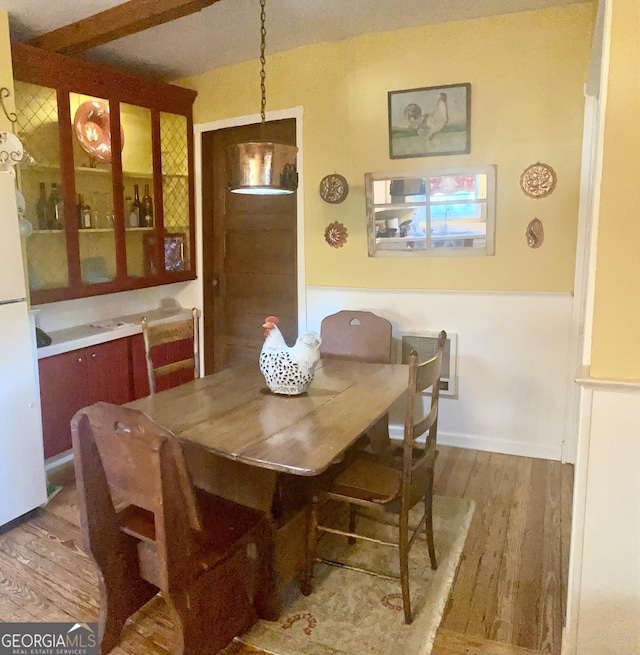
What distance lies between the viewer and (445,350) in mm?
3512

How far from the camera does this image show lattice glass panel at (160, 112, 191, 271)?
3.94 meters

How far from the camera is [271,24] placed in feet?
10.4

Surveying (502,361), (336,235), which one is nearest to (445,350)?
(502,361)

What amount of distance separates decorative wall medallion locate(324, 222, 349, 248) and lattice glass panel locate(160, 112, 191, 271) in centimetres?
112

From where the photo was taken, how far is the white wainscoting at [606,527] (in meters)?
1.68

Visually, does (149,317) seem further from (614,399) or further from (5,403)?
(614,399)

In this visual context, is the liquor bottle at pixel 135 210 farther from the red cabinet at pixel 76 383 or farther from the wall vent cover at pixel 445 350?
the wall vent cover at pixel 445 350

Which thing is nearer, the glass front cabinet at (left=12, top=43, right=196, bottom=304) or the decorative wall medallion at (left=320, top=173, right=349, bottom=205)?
the glass front cabinet at (left=12, top=43, right=196, bottom=304)

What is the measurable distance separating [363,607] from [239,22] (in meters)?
2.97

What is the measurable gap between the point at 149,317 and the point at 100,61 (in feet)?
5.62

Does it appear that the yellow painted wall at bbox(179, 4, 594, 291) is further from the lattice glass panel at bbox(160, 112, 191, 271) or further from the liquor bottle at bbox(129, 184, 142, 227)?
the liquor bottle at bbox(129, 184, 142, 227)

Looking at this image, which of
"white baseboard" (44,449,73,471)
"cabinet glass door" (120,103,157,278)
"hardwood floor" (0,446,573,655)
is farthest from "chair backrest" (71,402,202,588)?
"cabinet glass door" (120,103,157,278)

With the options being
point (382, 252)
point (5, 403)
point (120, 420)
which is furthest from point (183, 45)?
point (120, 420)

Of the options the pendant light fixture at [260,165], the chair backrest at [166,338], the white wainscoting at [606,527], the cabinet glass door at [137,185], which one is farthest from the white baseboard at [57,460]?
the white wainscoting at [606,527]
